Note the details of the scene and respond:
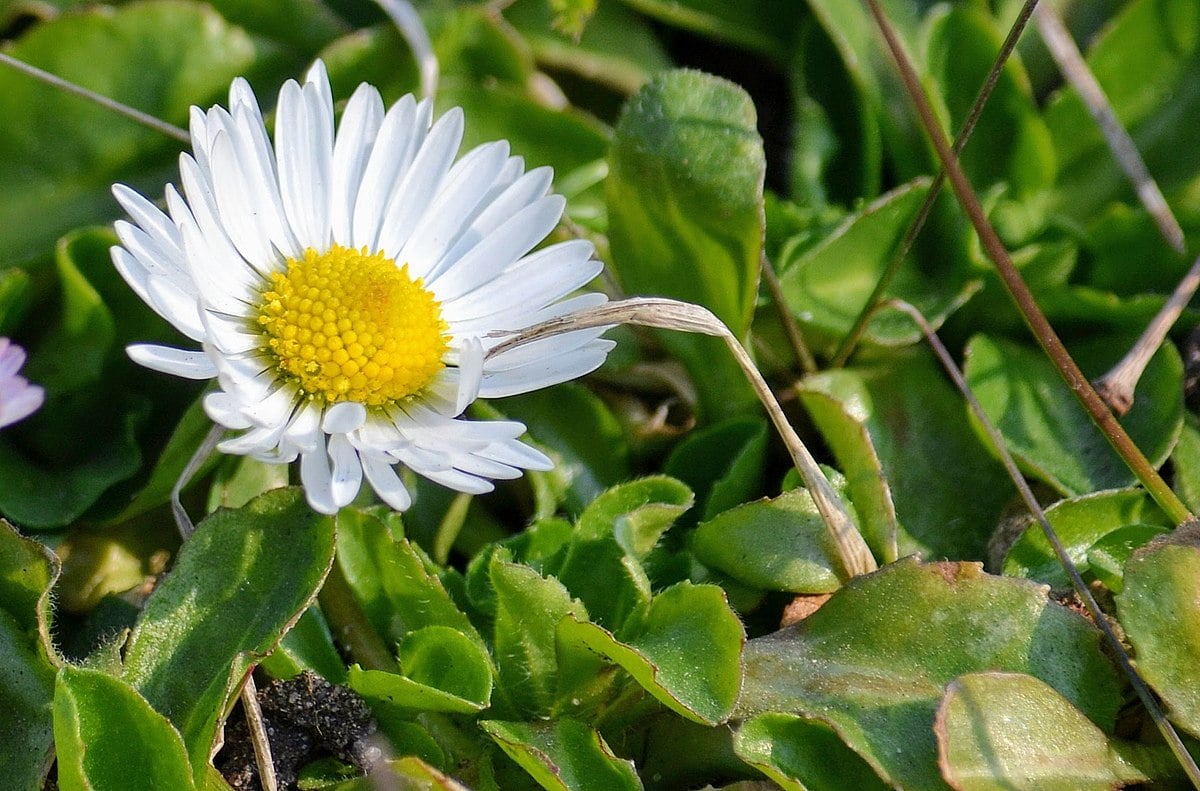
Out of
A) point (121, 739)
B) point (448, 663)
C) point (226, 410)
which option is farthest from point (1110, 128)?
point (121, 739)

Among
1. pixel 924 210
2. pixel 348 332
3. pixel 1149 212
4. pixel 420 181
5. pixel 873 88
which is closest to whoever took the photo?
pixel 348 332

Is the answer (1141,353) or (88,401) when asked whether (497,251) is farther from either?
(1141,353)

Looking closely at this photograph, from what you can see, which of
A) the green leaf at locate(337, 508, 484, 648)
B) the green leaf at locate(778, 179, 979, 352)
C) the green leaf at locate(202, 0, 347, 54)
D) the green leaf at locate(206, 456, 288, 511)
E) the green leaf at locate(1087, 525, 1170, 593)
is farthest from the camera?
the green leaf at locate(202, 0, 347, 54)

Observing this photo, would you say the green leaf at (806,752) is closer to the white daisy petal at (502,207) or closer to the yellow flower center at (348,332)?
the yellow flower center at (348,332)

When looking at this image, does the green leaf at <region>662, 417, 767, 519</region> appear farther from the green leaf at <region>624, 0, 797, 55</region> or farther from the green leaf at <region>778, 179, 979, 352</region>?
the green leaf at <region>624, 0, 797, 55</region>

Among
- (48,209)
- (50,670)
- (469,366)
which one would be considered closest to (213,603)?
(50,670)

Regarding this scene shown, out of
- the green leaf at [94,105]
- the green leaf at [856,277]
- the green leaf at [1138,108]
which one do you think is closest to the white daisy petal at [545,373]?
the green leaf at [856,277]

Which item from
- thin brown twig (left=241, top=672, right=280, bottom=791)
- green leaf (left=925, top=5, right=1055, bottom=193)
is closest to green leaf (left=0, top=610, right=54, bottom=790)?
thin brown twig (left=241, top=672, right=280, bottom=791)
